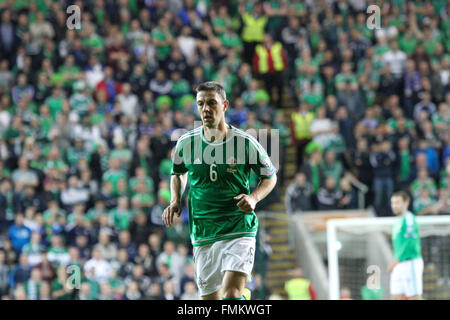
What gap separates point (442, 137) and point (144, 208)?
18.8 feet

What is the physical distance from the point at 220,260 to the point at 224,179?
2.04ft

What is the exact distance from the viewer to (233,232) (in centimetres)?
608

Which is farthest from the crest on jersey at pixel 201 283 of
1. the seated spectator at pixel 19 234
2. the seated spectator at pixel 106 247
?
the seated spectator at pixel 19 234

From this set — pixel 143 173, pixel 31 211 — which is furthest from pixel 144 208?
pixel 31 211

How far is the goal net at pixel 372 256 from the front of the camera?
10984mm

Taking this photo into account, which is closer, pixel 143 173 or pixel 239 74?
pixel 143 173

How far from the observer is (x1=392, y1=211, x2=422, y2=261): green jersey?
9.61m

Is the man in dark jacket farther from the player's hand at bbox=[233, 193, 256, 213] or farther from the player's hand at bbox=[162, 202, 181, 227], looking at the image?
the player's hand at bbox=[233, 193, 256, 213]

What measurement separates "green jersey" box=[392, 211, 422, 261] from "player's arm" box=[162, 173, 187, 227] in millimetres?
4120

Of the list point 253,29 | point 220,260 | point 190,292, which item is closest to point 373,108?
point 253,29

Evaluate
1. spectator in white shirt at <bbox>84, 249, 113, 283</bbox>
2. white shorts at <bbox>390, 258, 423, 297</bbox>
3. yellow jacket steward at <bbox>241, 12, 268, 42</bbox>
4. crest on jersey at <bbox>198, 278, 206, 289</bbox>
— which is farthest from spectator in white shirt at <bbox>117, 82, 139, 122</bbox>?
crest on jersey at <bbox>198, 278, 206, 289</bbox>

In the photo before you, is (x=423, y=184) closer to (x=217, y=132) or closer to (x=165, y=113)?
(x=165, y=113)

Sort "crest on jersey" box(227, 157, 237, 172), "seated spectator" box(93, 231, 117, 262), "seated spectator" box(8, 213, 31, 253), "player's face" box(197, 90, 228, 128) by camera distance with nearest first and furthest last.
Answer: "player's face" box(197, 90, 228, 128)
"crest on jersey" box(227, 157, 237, 172)
"seated spectator" box(93, 231, 117, 262)
"seated spectator" box(8, 213, 31, 253)
